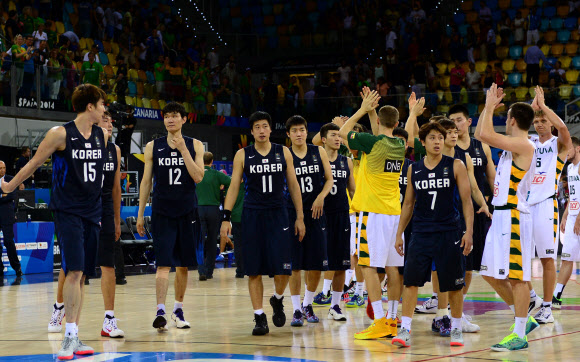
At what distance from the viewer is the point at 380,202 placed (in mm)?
8180

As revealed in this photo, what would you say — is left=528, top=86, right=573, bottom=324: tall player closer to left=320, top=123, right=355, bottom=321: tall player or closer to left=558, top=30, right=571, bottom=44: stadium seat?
left=320, top=123, right=355, bottom=321: tall player

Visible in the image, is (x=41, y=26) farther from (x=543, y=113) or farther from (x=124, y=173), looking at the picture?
(x=543, y=113)

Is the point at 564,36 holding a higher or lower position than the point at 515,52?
higher

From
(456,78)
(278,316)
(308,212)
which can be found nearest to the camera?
(278,316)

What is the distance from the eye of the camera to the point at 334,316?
359 inches

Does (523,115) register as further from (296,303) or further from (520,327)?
(296,303)

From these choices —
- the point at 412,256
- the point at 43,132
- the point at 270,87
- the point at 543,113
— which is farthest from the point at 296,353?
the point at 270,87

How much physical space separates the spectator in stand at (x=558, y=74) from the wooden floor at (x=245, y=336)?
1148 cm

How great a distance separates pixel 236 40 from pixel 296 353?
22.8 meters

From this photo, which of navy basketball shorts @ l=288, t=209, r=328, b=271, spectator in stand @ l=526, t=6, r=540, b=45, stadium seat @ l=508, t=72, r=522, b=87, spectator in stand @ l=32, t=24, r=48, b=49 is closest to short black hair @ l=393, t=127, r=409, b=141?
navy basketball shorts @ l=288, t=209, r=328, b=271

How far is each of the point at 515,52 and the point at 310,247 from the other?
18.5 meters

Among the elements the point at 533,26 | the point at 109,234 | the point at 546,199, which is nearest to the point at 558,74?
the point at 533,26

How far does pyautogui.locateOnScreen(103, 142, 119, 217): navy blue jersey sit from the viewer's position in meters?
8.34

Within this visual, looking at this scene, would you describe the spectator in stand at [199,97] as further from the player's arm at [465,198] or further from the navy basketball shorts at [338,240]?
the player's arm at [465,198]
